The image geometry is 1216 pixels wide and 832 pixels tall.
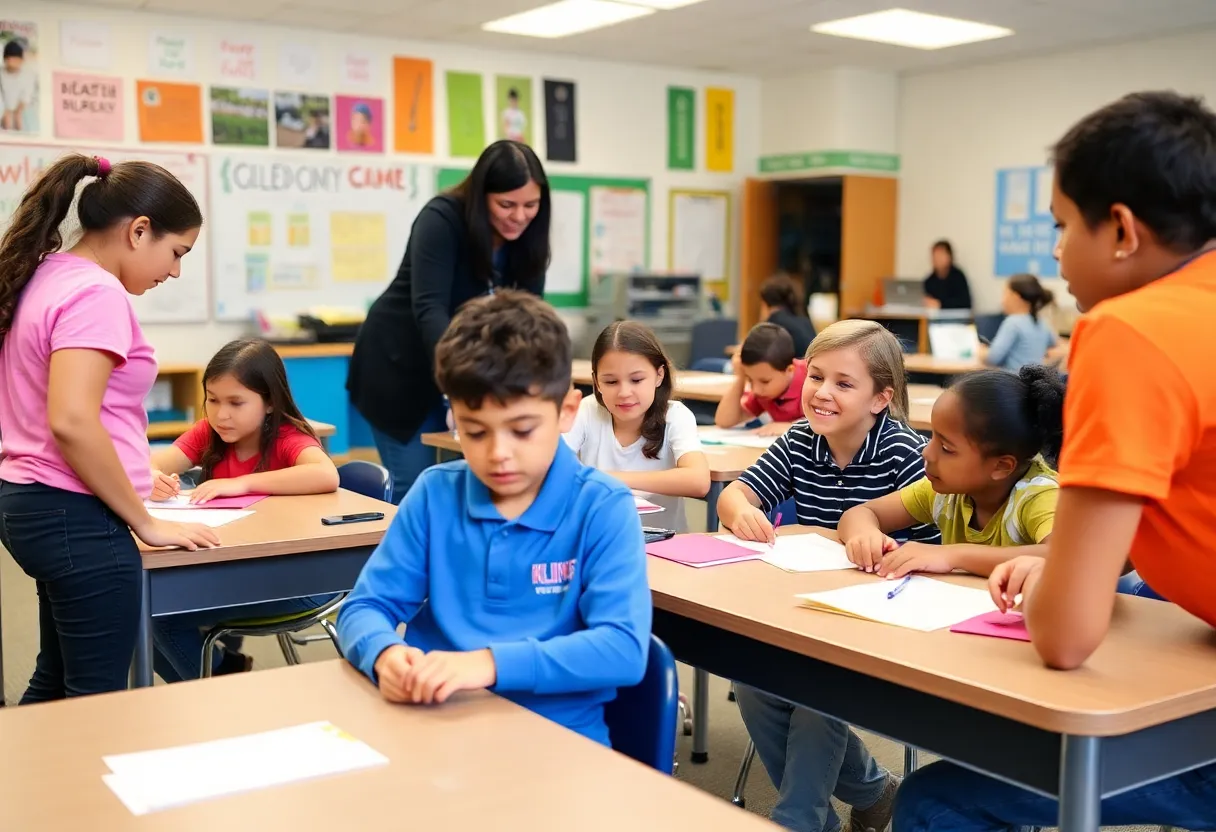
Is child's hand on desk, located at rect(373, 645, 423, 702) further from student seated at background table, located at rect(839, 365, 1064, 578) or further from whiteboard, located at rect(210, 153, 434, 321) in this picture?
whiteboard, located at rect(210, 153, 434, 321)

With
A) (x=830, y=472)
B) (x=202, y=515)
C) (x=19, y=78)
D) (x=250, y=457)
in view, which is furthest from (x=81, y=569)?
(x=19, y=78)

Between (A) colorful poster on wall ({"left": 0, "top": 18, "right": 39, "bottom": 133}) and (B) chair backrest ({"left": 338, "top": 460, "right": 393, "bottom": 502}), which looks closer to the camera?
(B) chair backrest ({"left": 338, "top": 460, "right": 393, "bottom": 502})

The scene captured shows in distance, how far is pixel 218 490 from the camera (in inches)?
101

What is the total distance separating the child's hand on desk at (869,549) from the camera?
5.99 feet

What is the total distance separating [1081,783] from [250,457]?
2.10 metres

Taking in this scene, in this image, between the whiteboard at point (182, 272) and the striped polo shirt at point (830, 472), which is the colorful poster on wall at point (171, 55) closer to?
the whiteboard at point (182, 272)

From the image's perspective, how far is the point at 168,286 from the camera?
703cm

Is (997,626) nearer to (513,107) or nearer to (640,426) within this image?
(640,426)

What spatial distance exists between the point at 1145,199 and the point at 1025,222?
7844 millimetres

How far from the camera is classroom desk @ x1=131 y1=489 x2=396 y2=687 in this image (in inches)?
81.0

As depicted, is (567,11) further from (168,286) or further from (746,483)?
(746,483)

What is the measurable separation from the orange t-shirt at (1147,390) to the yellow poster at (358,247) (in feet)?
22.2

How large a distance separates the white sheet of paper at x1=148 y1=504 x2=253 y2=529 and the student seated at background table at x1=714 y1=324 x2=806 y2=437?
6.02 ft

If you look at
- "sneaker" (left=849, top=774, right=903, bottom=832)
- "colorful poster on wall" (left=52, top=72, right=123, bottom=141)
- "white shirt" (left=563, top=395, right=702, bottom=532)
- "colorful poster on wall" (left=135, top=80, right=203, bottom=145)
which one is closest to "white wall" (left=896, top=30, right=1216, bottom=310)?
"colorful poster on wall" (left=135, top=80, right=203, bottom=145)
